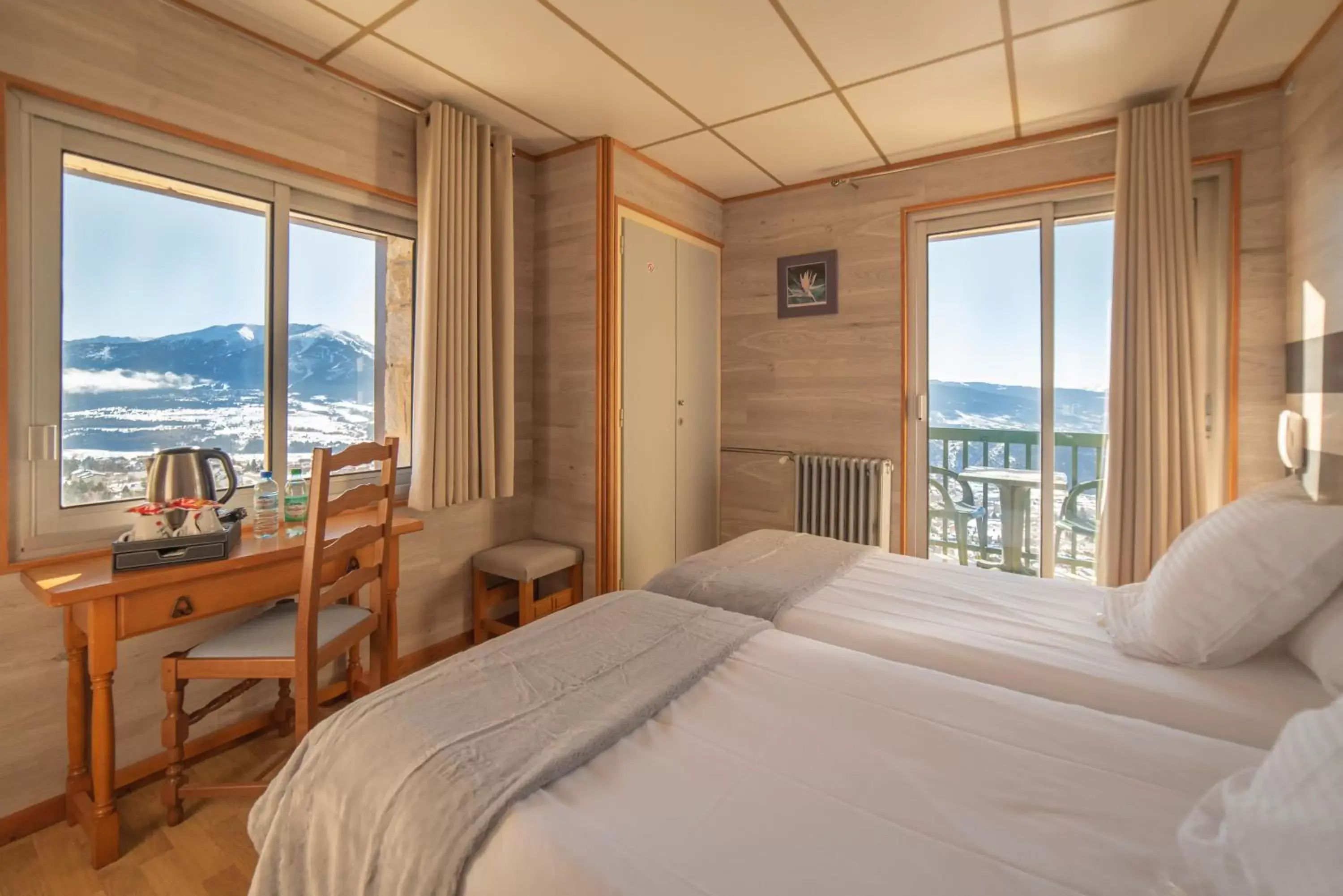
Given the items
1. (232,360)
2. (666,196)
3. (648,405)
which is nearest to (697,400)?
(648,405)

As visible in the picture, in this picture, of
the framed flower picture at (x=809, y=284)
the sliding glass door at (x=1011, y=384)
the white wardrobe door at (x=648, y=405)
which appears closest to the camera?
the sliding glass door at (x=1011, y=384)

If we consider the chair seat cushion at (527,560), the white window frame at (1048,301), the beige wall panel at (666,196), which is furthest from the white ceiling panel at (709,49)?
the chair seat cushion at (527,560)

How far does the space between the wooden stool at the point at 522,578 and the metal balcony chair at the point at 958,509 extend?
78.5 inches

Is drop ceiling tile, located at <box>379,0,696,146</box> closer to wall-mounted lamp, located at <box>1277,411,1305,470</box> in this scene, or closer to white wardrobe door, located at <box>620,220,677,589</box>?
white wardrobe door, located at <box>620,220,677,589</box>

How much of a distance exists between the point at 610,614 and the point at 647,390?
6.24 feet

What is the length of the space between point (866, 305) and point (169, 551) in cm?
327

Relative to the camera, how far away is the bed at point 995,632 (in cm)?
125

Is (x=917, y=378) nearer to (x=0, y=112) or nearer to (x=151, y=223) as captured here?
(x=151, y=223)

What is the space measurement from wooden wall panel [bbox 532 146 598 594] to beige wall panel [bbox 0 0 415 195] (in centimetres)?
76

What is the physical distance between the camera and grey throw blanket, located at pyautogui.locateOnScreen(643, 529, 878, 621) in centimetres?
186

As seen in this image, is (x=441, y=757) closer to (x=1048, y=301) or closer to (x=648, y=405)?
(x=648, y=405)

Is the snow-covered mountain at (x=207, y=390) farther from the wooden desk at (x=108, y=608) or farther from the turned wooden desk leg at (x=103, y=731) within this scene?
the turned wooden desk leg at (x=103, y=731)

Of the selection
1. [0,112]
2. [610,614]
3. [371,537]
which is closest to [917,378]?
[610,614]

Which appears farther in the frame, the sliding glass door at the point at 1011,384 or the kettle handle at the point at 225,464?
the sliding glass door at the point at 1011,384
